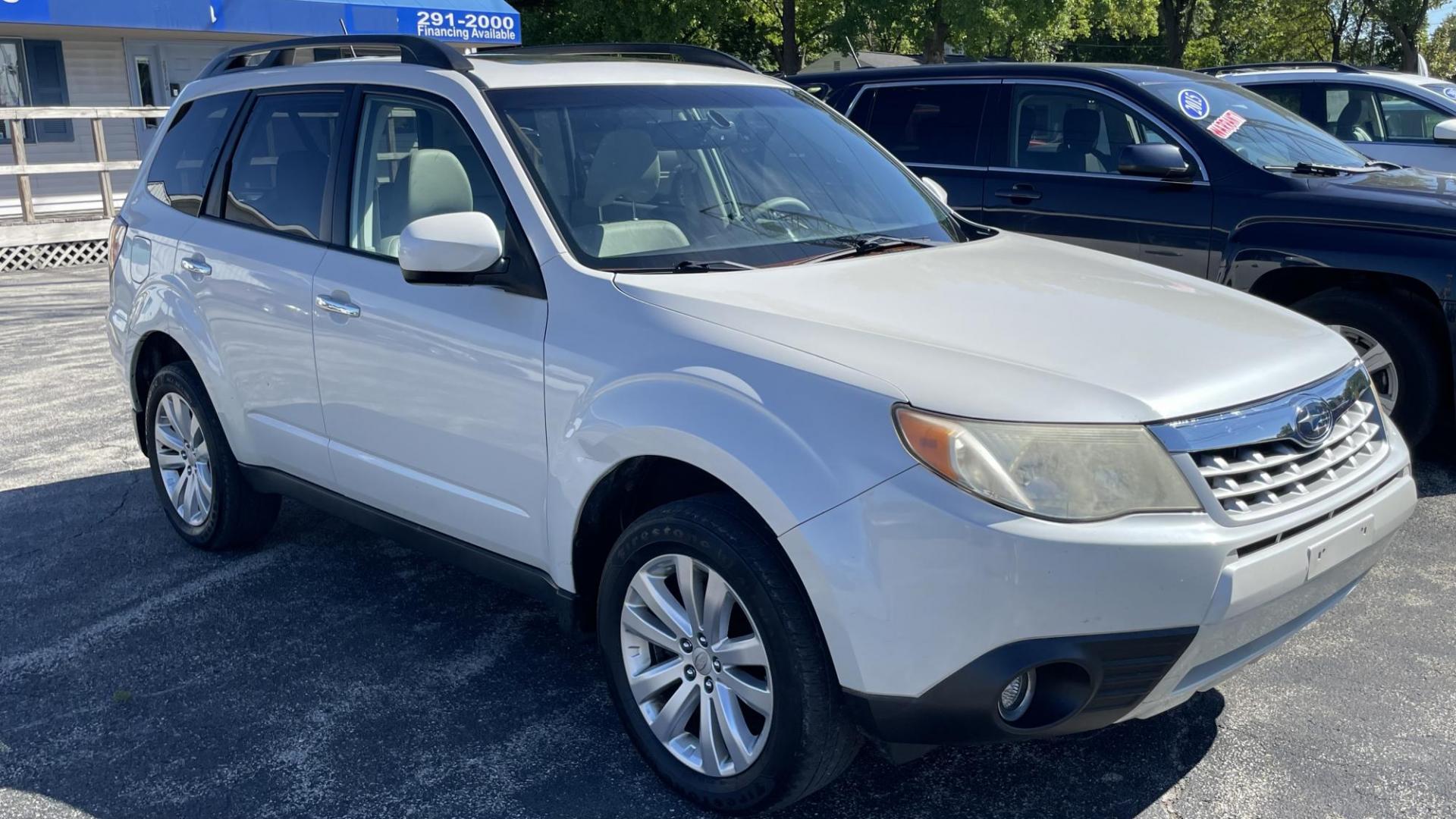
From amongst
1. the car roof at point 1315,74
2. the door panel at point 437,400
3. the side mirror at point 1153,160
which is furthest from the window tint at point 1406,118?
the door panel at point 437,400

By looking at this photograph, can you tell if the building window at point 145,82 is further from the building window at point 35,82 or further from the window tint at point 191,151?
the window tint at point 191,151

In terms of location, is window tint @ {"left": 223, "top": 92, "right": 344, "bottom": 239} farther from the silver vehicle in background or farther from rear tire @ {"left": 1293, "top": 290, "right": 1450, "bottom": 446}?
the silver vehicle in background

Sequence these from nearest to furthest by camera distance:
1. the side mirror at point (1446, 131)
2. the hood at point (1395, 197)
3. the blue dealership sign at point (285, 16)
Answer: the hood at point (1395, 197), the side mirror at point (1446, 131), the blue dealership sign at point (285, 16)

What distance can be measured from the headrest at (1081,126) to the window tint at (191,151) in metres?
4.14

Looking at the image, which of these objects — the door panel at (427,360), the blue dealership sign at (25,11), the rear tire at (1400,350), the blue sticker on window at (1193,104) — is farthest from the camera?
the blue dealership sign at (25,11)

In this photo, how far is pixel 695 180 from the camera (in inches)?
149

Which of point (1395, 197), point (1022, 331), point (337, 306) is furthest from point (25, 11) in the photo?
point (1022, 331)

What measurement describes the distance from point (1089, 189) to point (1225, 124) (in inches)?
28.6

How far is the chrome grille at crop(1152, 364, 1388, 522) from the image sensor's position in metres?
2.66

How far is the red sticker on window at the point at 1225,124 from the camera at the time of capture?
20.5 ft

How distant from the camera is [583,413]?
3205 millimetres

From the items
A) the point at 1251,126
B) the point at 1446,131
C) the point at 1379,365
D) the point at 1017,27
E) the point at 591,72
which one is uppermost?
the point at 1017,27

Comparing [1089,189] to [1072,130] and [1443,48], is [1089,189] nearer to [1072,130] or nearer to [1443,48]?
[1072,130]

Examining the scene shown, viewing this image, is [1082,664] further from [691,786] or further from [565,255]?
[565,255]
